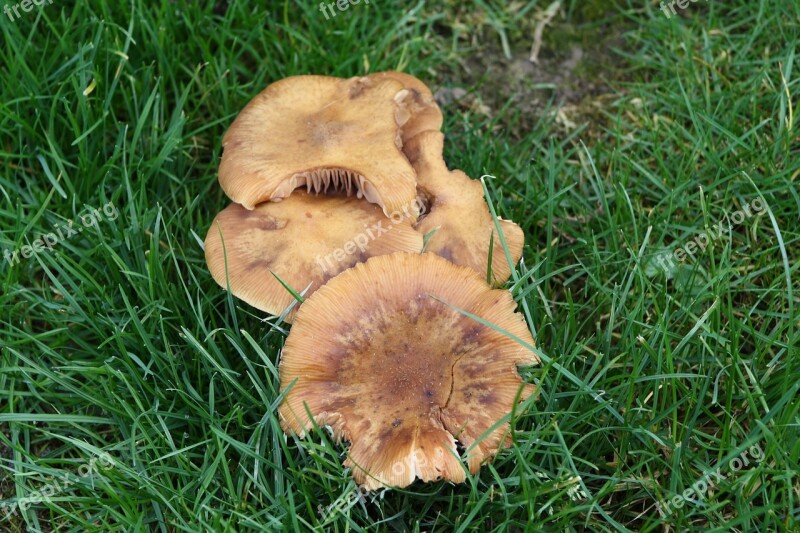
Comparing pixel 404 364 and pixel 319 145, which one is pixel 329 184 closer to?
pixel 319 145

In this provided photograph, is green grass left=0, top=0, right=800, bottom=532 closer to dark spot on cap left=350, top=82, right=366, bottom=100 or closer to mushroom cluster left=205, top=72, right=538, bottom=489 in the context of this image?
mushroom cluster left=205, top=72, right=538, bottom=489

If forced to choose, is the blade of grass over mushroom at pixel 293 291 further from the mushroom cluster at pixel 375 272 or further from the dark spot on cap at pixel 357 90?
the dark spot on cap at pixel 357 90

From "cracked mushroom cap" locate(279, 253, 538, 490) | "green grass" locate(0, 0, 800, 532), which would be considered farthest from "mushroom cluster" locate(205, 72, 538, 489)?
"green grass" locate(0, 0, 800, 532)

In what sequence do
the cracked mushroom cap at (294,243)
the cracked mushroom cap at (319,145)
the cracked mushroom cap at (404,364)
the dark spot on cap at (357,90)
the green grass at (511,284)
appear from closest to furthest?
the cracked mushroom cap at (404,364) → the green grass at (511,284) → the cracked mushroom cap at (294,243) → the cracked mushroom cap at (319,145) → the dark spot on cap at (357,90)

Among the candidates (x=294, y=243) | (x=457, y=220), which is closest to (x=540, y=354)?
(x=457, y=220)

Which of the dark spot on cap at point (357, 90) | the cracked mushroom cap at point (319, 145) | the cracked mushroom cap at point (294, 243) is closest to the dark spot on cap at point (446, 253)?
the cracked mushroom cap at point (294, 243)

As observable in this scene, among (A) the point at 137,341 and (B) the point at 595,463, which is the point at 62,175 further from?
(B) the point at 595,463

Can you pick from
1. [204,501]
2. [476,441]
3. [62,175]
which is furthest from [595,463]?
[62,175]
